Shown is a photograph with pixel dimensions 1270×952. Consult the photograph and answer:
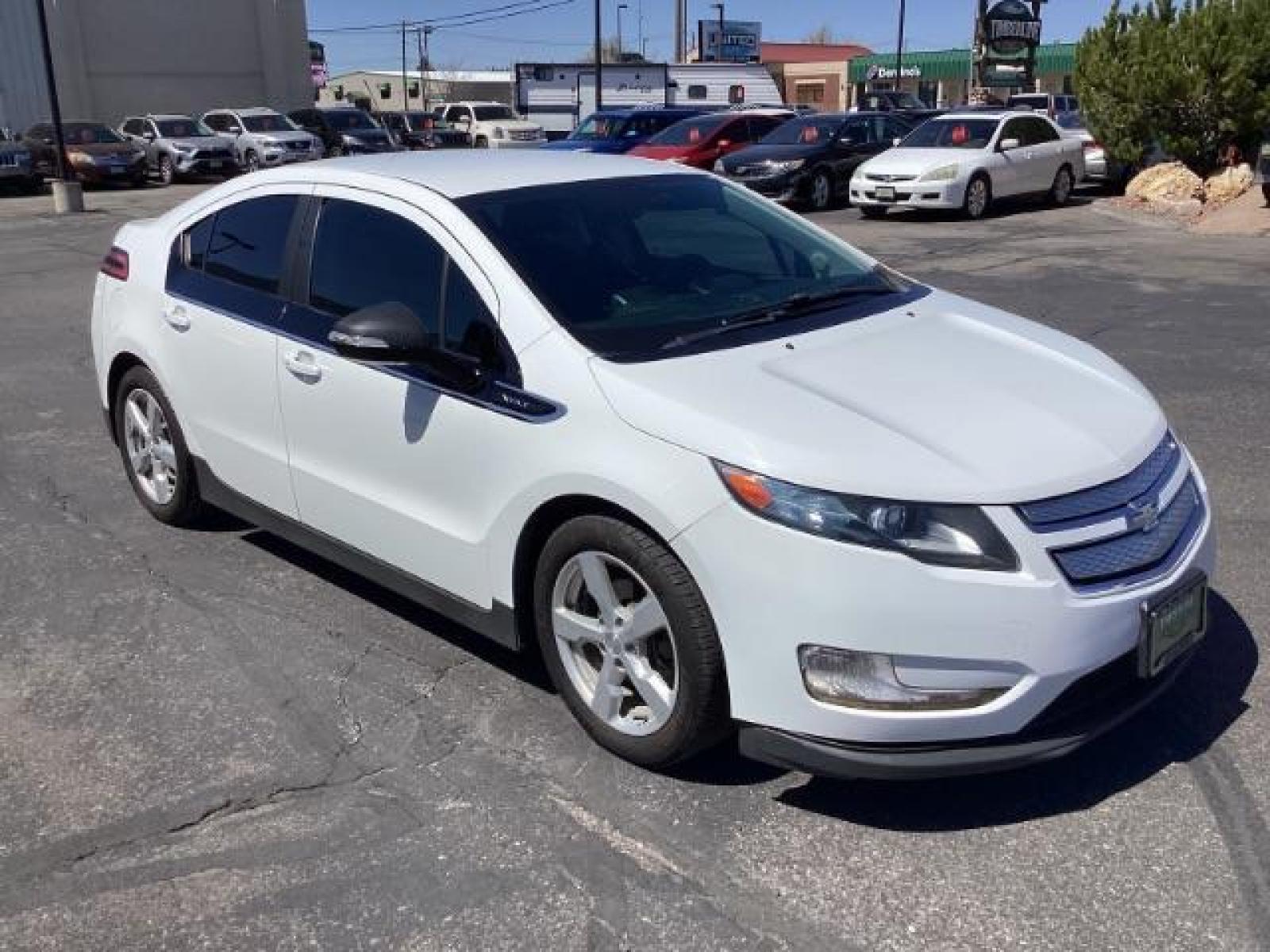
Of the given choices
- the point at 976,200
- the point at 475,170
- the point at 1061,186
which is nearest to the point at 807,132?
the point at 976,200

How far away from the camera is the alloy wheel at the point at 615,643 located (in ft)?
10.5

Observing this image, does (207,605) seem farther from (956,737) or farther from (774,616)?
(956,737)

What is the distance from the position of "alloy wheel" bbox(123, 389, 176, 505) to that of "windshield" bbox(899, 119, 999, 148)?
1557cm

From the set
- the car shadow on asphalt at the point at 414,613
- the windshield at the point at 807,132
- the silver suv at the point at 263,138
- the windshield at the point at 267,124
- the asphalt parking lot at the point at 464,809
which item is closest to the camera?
the asphalt parking lot at the point at 464,809

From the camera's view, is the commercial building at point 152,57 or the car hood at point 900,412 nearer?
the car hood at point 900,412

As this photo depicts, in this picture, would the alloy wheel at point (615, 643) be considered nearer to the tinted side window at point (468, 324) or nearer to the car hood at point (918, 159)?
the tinted side window at point (468, 324)

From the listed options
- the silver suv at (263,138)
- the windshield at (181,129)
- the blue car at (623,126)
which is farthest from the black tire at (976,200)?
the windshield at (181,129)

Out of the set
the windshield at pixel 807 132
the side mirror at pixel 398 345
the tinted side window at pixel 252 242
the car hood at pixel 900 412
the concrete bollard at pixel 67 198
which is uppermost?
the tinted side window at pixel 252 242

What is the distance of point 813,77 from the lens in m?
82.2

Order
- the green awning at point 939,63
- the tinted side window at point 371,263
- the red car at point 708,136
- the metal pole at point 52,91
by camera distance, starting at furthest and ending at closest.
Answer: the green awning at point 939,63, the metal pole at point 52,91, the red car at point 708,136, the tinted side window at point 371,263

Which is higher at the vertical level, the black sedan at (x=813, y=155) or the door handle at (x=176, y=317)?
the door handle at (x=176, y=317)

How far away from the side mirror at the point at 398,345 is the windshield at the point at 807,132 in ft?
57.5

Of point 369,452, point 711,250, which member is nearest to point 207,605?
point 369,452

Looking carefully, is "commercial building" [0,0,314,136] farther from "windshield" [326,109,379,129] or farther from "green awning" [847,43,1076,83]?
"green awning" [847,43,1076,83]
